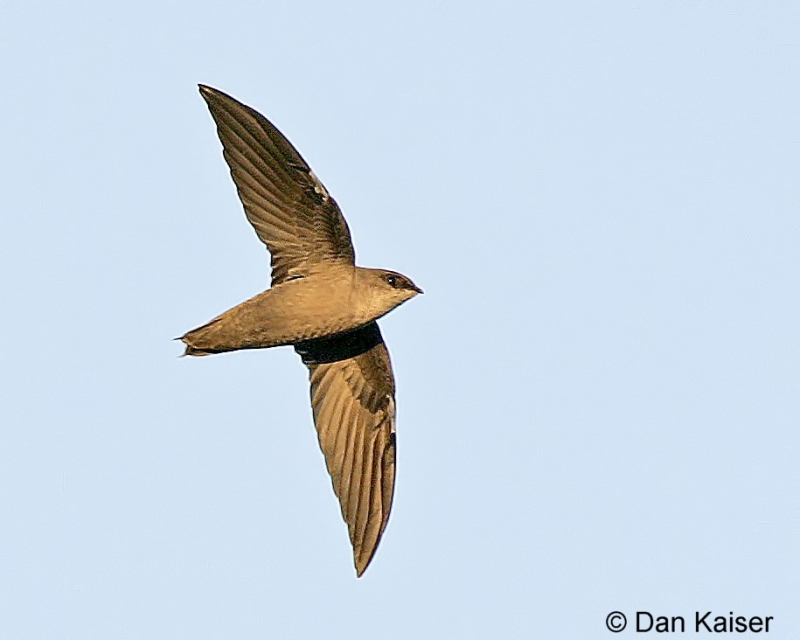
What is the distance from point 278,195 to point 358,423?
5.98ft

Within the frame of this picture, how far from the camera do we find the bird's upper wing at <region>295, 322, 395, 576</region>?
11086 millimetres

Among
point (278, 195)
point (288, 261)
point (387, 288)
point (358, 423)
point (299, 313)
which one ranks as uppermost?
point (278, 195)

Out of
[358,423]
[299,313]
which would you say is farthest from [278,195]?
[358,423]

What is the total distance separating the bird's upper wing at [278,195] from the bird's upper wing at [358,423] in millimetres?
757

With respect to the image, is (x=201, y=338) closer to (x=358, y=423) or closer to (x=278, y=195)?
(x=278, y=195)

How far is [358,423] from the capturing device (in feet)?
37.1

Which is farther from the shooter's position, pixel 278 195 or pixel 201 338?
pixel 278 195

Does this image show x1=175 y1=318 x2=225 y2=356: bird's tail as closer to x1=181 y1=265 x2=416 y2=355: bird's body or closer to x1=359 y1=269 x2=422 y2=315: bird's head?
x1=181 y1=265 x2=416 y2=355: bird's body

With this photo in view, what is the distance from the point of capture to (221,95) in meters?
10.1

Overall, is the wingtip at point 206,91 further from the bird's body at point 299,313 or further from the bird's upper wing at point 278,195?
the bird's body at point 299,313

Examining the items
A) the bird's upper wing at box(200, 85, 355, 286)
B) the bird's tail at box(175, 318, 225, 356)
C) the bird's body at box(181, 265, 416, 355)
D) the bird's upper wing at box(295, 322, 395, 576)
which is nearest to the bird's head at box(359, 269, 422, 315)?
the bird's body at box(181, 265, 416, 355)

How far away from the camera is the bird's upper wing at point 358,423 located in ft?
36.4

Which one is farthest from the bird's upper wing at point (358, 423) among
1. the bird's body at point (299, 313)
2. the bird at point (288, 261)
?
the bird's body at point (299, 313)

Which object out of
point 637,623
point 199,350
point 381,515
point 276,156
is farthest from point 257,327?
point 637,623
